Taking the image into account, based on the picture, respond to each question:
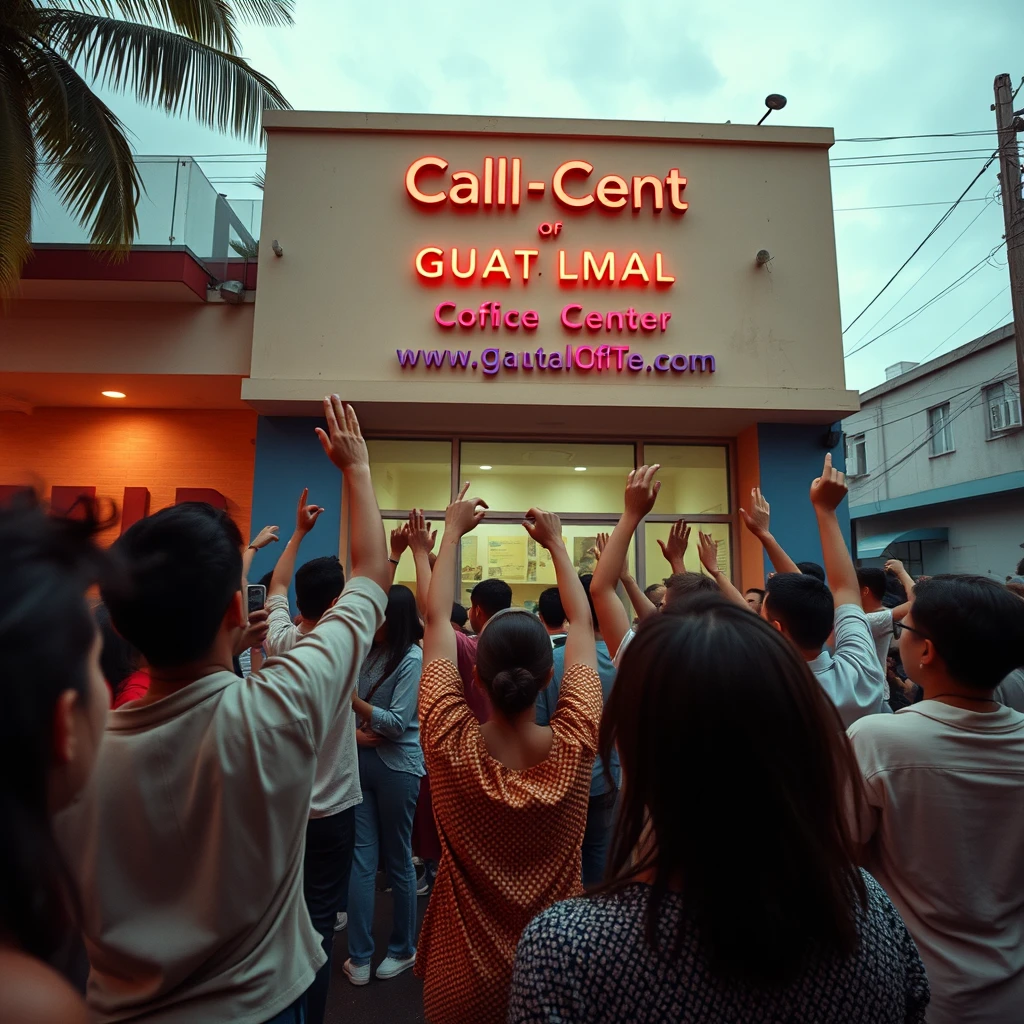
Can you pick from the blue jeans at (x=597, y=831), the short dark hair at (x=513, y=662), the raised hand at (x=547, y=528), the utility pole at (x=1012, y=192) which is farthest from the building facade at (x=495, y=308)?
the short dark hair at (x=513, y=662)

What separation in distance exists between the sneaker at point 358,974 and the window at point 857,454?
21858 mm

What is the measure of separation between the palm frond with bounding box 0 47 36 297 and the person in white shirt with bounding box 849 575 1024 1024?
7.87m

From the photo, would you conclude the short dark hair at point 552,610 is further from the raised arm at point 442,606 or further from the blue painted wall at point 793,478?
the blue painted wall at point 793,478

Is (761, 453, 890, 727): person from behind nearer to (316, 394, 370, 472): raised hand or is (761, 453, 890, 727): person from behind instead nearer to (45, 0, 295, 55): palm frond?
(316, 394, 370, 472): raised hand

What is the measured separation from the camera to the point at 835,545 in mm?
2588

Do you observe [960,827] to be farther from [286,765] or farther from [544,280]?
[544,280]

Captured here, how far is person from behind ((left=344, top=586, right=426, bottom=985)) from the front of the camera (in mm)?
3689

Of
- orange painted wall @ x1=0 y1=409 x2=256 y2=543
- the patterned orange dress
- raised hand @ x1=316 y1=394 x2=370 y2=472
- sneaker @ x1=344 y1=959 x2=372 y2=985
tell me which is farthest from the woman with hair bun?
orange painted wall @ x1=0 y1=409 x2=256 y2=543

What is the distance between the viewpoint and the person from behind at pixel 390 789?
369cm

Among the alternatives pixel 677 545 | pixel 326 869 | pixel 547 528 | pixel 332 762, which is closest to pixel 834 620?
pixel 677 545

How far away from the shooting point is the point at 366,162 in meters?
8.44

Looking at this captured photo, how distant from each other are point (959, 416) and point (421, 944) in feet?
67.2

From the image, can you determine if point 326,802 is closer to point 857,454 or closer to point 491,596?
point 491,596

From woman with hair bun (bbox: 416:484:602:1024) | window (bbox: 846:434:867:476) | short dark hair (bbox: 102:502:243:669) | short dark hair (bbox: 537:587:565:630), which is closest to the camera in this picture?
short dark hair (bbox: 102:502:243:669)
